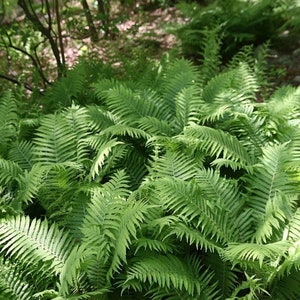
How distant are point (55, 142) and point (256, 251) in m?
2.15

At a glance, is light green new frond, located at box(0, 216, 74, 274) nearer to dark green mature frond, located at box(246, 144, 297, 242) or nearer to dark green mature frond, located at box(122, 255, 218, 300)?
dark green mature frond, located at box(122, 255, 218, 300)

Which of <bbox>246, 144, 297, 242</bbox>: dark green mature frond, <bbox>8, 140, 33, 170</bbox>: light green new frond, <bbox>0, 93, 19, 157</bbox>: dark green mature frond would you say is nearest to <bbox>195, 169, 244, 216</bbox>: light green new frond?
<bbox>246, 144, 297, 242</bbox>: dark green mature frond

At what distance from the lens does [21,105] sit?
5.17 meters

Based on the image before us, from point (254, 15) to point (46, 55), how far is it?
3751 mm

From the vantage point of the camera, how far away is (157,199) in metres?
3.07

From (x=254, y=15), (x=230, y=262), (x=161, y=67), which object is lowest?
(x=230, y=262)

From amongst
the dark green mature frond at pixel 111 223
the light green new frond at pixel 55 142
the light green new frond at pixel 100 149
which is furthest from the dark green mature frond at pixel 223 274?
the light green new frond at pixel 55 142

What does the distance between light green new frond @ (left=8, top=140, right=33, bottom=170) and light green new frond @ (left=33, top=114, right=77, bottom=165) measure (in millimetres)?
64

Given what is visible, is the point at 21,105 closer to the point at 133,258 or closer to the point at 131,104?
the point at 131,104

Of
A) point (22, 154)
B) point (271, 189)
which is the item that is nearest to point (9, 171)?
point (22, 154)

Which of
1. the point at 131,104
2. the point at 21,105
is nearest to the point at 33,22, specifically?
the point at 21,105

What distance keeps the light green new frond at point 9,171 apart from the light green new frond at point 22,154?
207 mm

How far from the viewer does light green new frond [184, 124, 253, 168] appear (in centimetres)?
342

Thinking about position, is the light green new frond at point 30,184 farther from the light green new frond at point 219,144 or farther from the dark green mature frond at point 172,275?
the light green new frond at point 219,144
